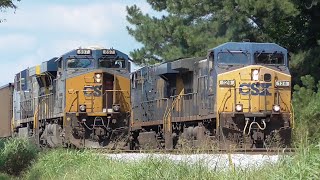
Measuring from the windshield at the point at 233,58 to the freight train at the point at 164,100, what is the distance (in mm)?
28

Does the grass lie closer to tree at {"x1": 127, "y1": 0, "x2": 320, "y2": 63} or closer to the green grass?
the green grass

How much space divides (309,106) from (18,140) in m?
10.2

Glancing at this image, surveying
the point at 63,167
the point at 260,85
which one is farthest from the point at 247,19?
the point at 63,167

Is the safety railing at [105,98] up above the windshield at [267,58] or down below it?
below

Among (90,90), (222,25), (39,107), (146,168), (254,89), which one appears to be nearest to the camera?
(146,168)

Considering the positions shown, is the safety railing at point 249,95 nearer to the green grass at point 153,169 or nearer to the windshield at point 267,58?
the windshield at point 267,58

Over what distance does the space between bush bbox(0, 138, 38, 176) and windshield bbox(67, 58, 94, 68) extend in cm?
475

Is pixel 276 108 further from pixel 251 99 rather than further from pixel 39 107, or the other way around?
pixel 39 107

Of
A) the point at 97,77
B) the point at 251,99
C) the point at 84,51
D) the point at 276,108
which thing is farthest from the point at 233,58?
the point at 84,51

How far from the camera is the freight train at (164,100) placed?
1731cm

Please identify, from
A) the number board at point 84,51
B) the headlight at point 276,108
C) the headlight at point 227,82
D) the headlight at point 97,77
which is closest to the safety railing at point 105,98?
the headlight at point 97,77

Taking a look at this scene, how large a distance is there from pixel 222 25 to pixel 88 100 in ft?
24.6

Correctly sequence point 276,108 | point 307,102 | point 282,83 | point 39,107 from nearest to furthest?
point 276,108 → point 282,83 → point 307,102 → point 39,107

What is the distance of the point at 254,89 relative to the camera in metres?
17.4
